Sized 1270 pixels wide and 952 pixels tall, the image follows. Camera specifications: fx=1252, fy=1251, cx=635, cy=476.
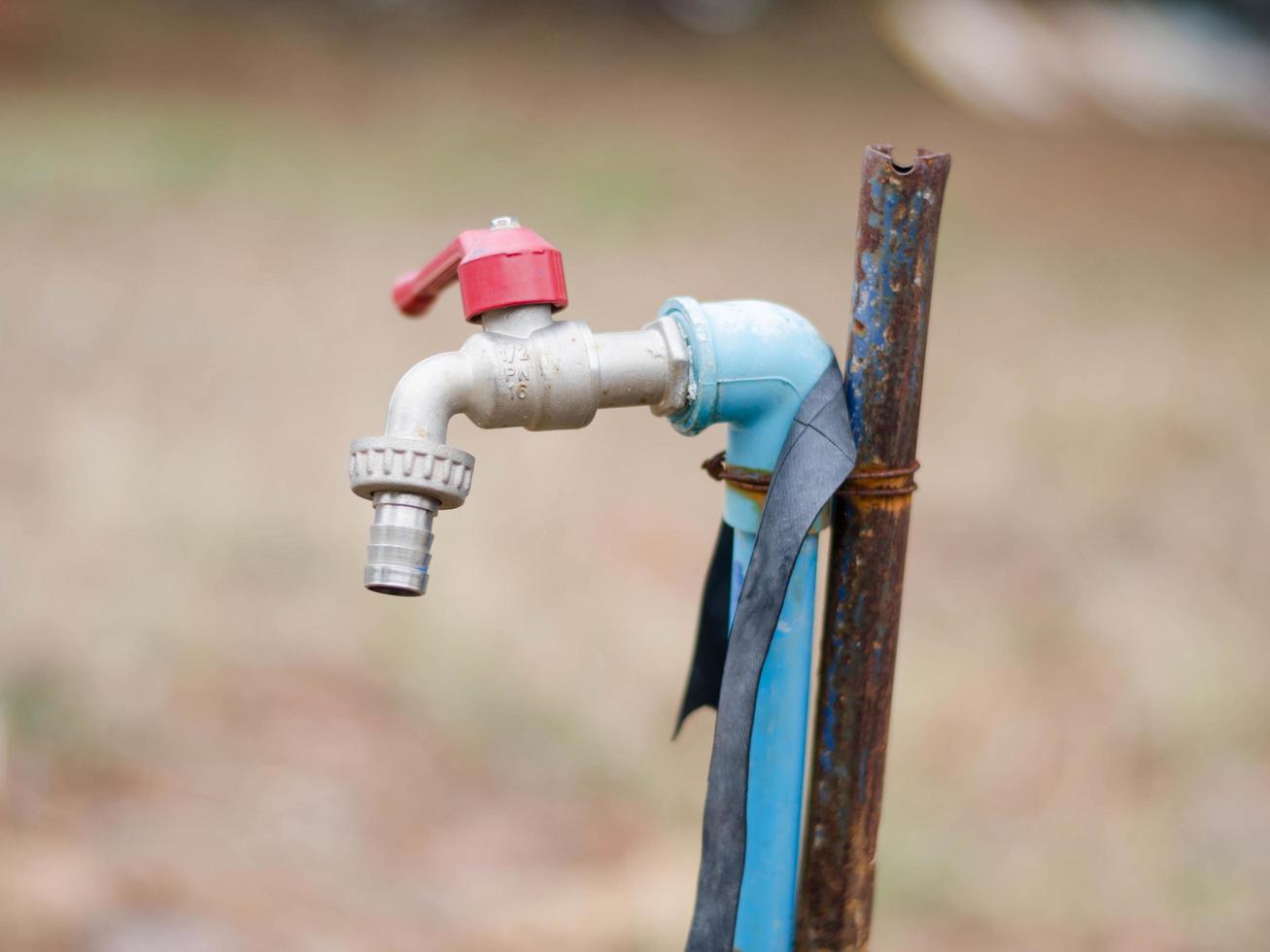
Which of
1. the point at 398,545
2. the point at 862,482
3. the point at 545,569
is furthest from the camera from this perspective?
the point at 545,569

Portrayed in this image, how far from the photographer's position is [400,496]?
86 cm

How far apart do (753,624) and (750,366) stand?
0.64 ft

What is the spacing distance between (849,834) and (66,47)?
27.4ft

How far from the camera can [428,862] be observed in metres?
2.28

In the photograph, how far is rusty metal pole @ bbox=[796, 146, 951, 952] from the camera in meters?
0.95

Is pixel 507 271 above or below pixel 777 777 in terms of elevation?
above

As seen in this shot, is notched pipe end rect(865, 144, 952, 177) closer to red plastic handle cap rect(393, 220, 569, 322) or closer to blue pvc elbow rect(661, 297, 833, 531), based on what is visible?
blue pvc elbow rect(661, 297, 833, 531)

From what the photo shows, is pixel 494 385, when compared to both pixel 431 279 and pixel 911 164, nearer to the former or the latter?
pixel 431 279

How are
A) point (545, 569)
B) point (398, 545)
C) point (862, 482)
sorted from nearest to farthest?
1. point (398, 545)
2. point (862, 482)
3. point (545, 569)

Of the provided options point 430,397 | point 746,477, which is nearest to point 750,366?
point 746,477

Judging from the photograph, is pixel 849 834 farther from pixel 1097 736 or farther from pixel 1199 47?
pixel 1199 47

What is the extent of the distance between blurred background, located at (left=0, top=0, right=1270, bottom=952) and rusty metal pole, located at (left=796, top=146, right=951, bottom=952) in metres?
1.05

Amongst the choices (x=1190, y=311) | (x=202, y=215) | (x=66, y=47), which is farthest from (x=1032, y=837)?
(x=66, y=47)

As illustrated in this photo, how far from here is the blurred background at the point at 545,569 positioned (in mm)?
2193
